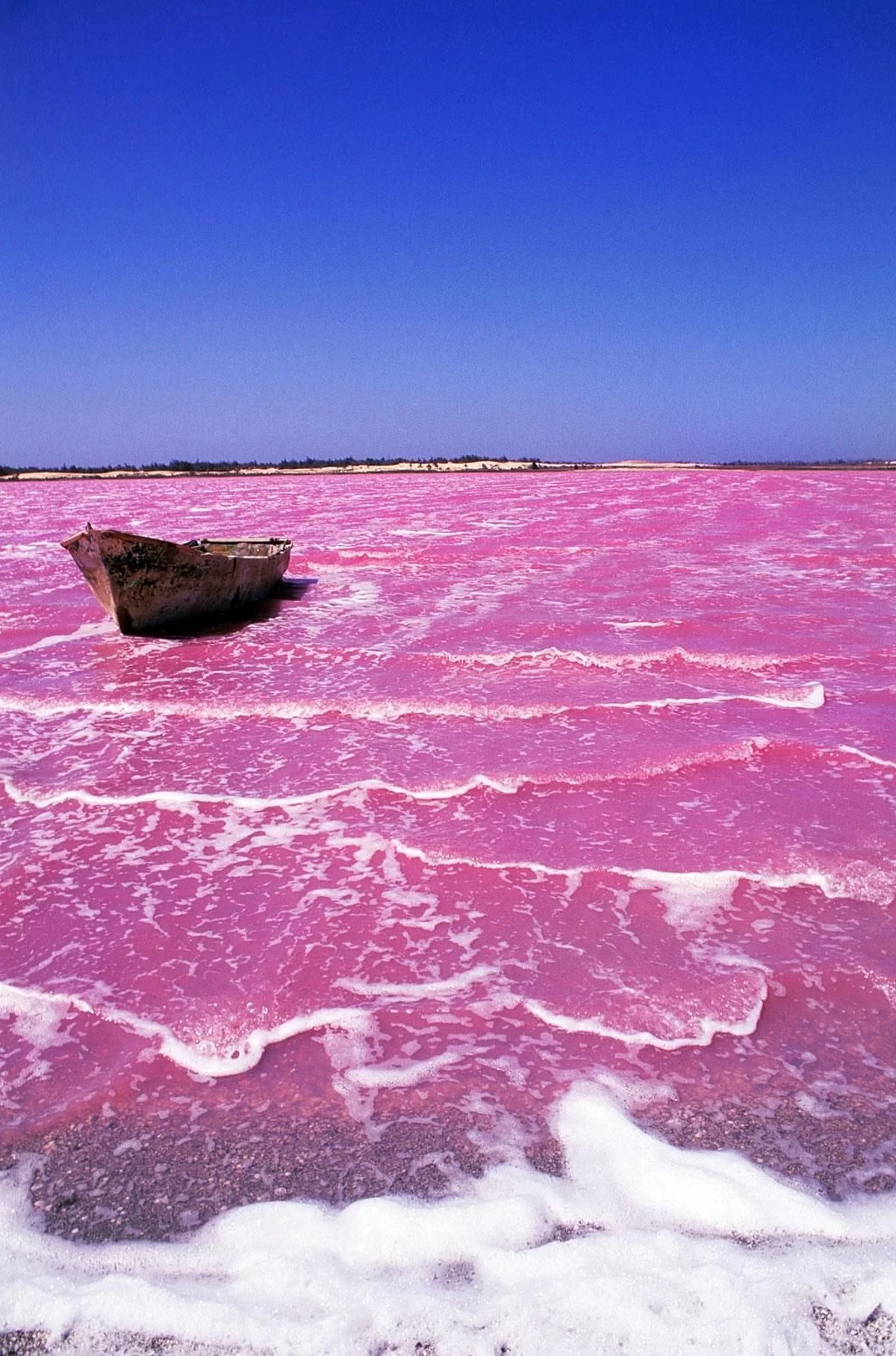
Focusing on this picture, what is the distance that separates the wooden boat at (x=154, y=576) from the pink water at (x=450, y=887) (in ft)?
1.52

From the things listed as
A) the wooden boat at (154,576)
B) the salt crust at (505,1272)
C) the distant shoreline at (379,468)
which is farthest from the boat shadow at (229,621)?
the distant shoreline at (379,468)

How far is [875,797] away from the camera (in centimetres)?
523

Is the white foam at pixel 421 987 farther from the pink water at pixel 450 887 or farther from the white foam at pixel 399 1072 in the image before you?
the white foam at pixel 399 1072

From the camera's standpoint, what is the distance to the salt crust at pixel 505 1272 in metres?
2.10

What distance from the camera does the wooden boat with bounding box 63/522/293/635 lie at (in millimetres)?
9125

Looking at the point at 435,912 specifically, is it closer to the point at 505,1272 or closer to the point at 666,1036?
the point at 666,1036

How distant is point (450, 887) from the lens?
14.4 feet

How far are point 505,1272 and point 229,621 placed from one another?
953cm

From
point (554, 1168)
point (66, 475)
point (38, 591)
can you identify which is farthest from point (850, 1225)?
point (66, 475)

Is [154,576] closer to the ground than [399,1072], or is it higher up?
higher up

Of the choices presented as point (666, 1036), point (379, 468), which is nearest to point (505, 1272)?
point (666, 1036)

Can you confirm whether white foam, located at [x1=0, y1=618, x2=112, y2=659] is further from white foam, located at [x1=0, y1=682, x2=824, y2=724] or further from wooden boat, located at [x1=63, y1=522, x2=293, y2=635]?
white foam, located at [x1=0, y1=682, x2=824, y2=724]

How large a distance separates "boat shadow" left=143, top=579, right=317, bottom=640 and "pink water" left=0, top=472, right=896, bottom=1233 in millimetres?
185

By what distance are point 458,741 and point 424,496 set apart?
27790mm
